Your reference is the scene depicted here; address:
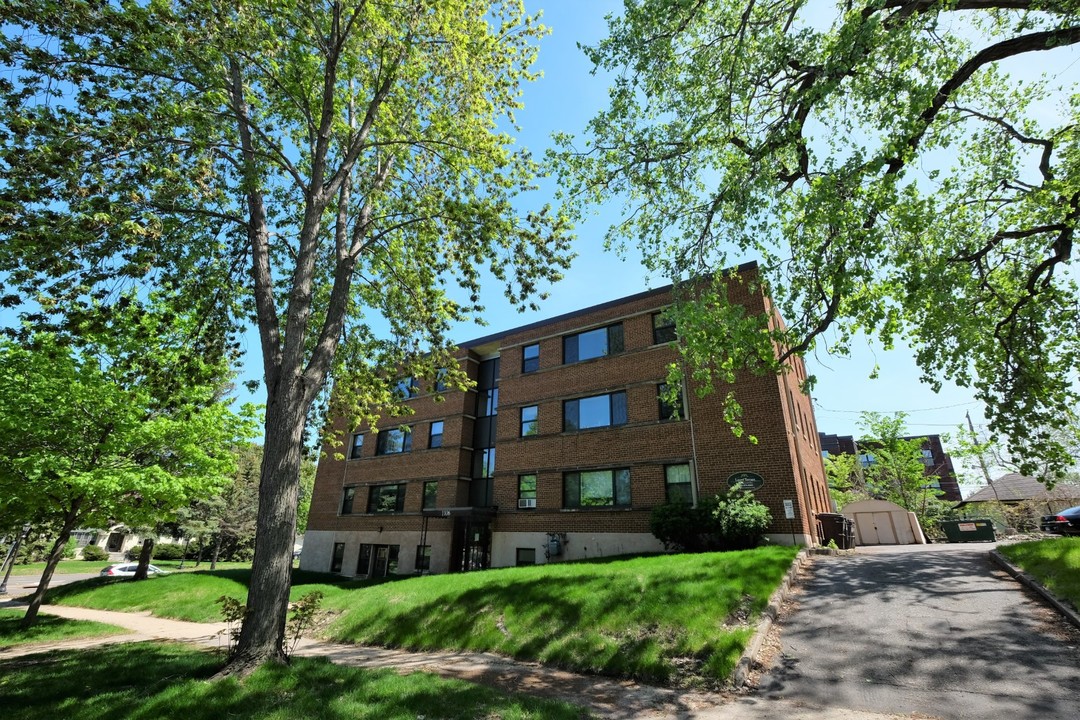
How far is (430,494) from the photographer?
24.8m

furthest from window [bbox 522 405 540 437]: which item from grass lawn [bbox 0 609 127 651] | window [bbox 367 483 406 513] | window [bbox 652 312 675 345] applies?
grass lawn [bbox 0 609 127 651]

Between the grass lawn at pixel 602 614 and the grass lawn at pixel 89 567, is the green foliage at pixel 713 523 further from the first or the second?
the grass lawn at pixel 89 567

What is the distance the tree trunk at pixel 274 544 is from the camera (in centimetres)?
677

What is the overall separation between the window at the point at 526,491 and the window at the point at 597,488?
161 centimetres

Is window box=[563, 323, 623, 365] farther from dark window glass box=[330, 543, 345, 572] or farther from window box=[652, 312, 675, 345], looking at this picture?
dark window glass box=[330, 543, 345, 572]

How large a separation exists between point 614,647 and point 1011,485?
50896 mm

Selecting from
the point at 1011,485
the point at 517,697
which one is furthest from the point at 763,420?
the point at 1011,485

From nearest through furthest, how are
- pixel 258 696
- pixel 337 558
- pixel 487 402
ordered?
pixel 258 696 → pixel 487 402 → pixel 337 558

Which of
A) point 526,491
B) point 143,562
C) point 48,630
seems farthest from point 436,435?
point 143,562

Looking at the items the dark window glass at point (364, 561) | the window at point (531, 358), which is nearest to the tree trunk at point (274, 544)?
the window at point (531, 358)

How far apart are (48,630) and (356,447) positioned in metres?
15.6

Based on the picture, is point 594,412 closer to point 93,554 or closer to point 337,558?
point 337,558

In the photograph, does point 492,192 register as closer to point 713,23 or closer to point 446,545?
point 713,23

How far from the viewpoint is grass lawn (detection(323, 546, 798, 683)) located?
818cm
